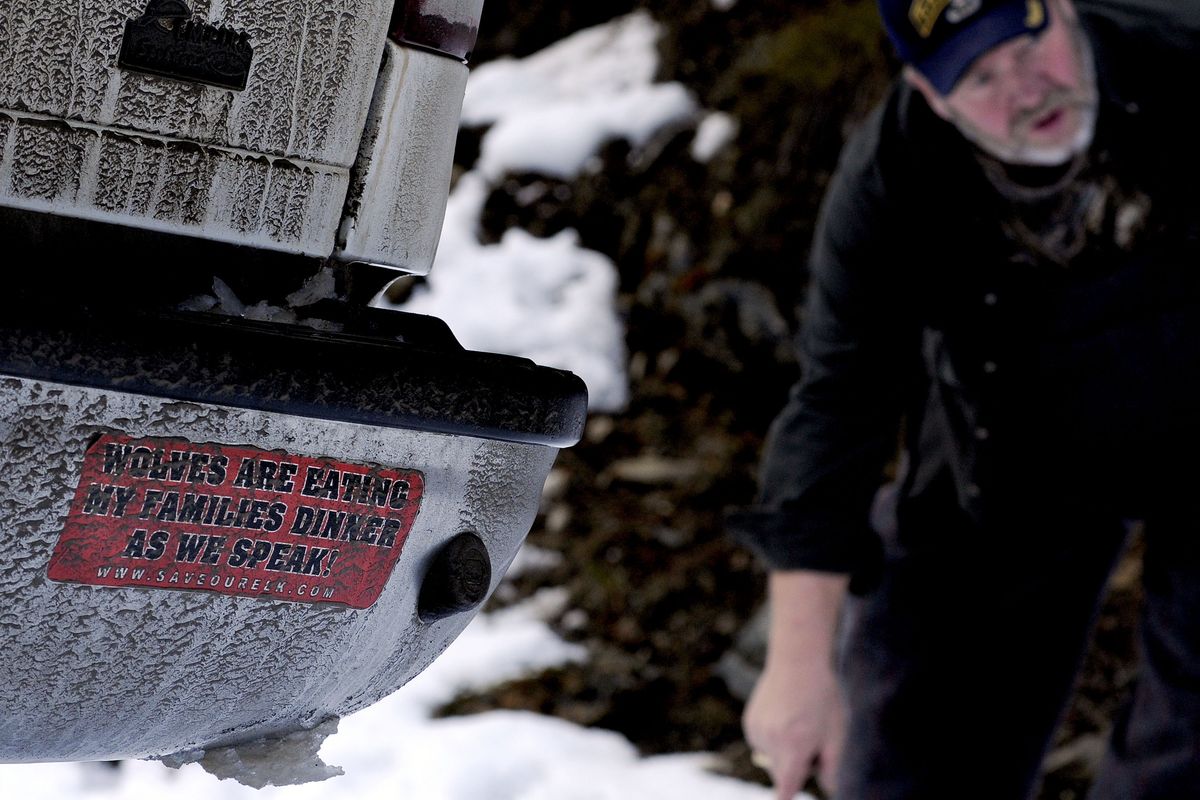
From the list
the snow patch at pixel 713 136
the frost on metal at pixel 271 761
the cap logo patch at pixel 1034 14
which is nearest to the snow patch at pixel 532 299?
the snow patch at pixel 713 136

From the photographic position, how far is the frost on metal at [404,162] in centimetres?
99

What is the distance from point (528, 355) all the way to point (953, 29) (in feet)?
7.66

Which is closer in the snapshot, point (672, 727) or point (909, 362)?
point (909, 362)

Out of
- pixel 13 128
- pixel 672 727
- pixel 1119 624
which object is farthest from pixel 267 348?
pixel 1119 624

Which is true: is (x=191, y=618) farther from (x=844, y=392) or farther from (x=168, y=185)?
(x=844, y=392)

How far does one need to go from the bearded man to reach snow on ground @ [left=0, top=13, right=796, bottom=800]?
0.70 meters

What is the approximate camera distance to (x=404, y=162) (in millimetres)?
1013

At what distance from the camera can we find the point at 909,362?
2.44m

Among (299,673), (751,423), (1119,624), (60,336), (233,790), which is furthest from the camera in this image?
(751,423)

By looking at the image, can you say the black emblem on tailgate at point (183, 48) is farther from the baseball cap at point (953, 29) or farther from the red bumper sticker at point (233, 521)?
the baseball cap at point (953, 29)

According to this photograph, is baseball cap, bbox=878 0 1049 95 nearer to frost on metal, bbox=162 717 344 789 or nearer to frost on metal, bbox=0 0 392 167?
frost on metal, bbox=0 0 392 167

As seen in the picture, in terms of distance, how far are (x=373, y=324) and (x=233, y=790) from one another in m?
1.60

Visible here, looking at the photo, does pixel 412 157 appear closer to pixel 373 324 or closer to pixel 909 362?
pixel 373 324

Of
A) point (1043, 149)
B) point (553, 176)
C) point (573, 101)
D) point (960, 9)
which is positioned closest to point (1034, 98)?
point (1043, 149)
